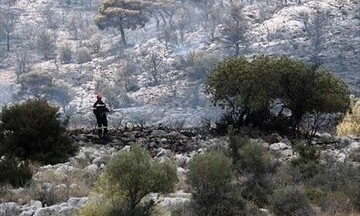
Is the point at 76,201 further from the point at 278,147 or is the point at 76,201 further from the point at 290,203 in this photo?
the point at 278,147

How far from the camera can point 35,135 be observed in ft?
43.8

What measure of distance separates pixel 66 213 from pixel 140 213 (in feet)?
3.66

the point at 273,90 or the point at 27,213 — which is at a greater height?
the point at 27,213

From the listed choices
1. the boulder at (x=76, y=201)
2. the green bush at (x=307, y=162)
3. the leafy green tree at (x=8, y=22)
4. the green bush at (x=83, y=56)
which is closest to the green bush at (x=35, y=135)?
the boulder at (x=76, y=201)

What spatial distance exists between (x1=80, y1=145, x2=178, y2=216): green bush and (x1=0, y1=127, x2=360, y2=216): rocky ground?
1.35 ft

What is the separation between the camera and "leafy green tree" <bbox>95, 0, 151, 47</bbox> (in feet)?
223

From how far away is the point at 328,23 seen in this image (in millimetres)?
69375

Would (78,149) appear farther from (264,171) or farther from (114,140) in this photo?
(264,171)

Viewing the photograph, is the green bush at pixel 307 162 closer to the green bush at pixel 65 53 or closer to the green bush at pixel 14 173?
the green bush at pixel 14 173

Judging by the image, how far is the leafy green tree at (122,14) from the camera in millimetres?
68062

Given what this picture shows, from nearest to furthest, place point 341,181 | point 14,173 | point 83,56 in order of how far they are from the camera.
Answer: point 14,173, point 341,181, point 83,56

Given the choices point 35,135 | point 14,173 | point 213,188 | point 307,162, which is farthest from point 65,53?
point 213,188

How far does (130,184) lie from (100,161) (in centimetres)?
544

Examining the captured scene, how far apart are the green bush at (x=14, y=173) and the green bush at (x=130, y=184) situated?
3360 millimetres
